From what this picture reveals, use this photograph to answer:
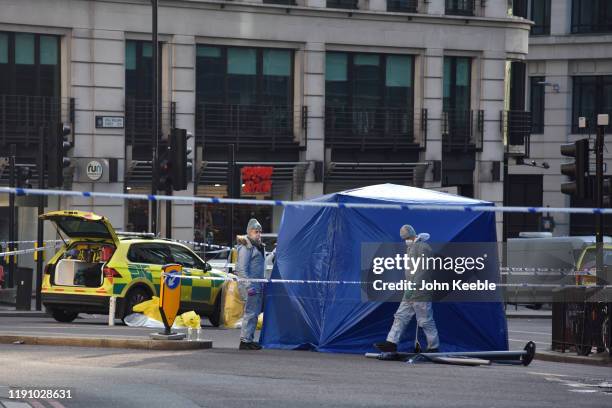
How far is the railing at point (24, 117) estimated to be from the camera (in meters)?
35.5

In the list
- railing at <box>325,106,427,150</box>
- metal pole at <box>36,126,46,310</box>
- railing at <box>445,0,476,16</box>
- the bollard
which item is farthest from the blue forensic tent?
railing at <box>445,0,476,16</box>

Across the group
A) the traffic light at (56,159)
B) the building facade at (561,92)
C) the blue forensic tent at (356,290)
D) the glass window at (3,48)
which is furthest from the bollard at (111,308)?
the building facade at (561,92)

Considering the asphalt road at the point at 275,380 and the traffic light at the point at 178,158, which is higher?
the traffic light at the point at 178,158

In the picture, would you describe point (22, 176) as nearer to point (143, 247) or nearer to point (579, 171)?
point (143, 247)

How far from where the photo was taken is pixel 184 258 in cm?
2577

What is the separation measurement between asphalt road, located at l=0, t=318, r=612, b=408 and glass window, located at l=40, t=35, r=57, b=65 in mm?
18382

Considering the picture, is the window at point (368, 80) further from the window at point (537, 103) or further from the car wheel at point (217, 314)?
the window at point (537, 103)

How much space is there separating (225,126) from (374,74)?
4.97 meters

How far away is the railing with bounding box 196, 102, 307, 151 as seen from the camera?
3884cm

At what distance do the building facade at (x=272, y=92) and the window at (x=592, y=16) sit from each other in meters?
14.0

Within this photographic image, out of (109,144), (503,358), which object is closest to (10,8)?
(109,144)

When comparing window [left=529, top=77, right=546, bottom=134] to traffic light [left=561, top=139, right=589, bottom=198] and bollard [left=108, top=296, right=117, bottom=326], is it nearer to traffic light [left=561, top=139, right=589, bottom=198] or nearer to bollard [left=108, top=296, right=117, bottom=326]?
bollard [left=108, top=296, right=117, bottom=326]

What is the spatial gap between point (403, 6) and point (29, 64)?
11.2 meters

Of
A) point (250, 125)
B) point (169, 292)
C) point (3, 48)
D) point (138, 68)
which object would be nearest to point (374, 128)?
point (250, 125)
